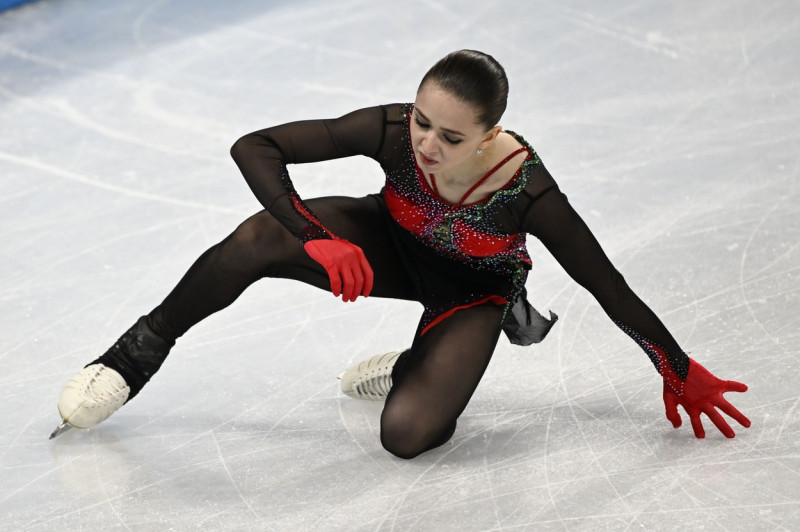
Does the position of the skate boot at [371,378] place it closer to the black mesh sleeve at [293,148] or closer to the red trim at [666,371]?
the black mesh sleeve at [293,148]

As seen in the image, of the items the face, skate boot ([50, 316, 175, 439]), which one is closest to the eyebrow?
the face

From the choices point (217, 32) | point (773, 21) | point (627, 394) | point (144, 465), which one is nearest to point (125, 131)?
point (217, 32)

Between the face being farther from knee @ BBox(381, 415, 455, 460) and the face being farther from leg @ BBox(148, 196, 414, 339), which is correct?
knee @ BBox(381, 415, 455, 460)

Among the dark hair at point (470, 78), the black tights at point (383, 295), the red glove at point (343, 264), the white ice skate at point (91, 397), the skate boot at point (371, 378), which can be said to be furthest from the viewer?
the skate boot at point (371, 378)

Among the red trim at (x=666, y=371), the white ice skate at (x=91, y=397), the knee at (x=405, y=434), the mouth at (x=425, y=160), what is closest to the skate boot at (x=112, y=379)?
the white ice skate at (x=91, y=397)

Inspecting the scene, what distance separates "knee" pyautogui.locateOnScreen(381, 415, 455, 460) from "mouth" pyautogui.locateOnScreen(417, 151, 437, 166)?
555 mm

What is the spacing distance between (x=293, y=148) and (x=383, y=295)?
18.0 inches

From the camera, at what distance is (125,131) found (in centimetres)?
443

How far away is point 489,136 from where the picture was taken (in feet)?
7.73

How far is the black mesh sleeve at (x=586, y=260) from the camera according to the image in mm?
2342

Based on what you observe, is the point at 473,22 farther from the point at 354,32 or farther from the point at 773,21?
the point at 773,21

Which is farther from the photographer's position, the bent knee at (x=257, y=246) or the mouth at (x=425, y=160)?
the bent knee at (x=257, y=246)

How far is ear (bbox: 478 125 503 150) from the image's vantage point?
2340 mm

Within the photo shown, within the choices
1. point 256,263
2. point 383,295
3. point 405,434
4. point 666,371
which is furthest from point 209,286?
point 666,371
